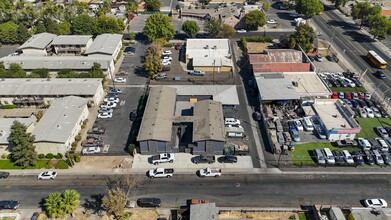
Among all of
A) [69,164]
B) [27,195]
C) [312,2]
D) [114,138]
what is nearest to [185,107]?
[114,138]

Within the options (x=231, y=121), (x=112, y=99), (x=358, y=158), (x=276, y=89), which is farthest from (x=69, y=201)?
A: (x=358, y=158)

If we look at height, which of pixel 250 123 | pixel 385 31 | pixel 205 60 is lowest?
pixel 250 123

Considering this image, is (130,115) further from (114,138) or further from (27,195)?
(27,195)

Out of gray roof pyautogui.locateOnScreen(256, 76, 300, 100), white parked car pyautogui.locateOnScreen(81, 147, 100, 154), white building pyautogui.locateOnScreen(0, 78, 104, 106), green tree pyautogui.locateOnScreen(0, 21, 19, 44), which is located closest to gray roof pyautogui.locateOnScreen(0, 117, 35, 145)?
white building pyautogui.locateOnScreen(0, 78, 104, 106)

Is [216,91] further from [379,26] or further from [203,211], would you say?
[379,26]

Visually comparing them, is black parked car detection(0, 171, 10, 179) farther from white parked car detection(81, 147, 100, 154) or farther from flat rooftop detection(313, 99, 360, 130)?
flat rooftop detection(313, 99, 360, 130)

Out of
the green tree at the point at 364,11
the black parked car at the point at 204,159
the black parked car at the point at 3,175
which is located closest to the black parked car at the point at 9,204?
the black parked car at the point at 3,175

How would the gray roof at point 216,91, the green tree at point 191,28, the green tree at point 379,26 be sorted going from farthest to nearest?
the green tree at point 191,28, the green tree at point 379,26, the gray roof at point 216,91

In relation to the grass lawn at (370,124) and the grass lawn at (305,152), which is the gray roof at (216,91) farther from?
the grass lawn at (370,124)
